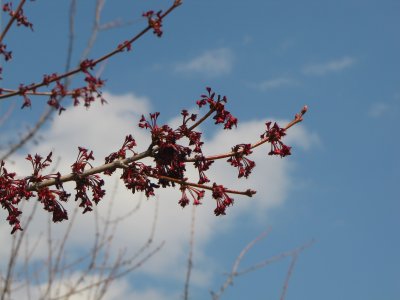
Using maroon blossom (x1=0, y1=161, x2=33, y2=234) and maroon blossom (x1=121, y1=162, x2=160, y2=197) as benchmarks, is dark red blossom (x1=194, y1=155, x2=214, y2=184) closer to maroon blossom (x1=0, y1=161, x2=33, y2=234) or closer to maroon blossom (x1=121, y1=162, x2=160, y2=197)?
maroon blossom (x1=121, y1=162, x2=160, y2=197)

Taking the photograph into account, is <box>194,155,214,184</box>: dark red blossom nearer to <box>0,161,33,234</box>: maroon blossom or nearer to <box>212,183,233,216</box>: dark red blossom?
<box>212,183,233,216</box>: dark red blossom

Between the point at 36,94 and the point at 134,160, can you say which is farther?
the point at 36,94

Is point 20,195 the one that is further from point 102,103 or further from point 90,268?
point 90,268

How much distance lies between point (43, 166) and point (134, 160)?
2.11 ft

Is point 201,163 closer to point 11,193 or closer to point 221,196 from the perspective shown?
point 221,196

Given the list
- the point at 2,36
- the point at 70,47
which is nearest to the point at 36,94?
the point at 2,36

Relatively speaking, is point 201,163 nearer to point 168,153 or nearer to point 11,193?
point 168,153

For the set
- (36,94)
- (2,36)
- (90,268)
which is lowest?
(36,94)

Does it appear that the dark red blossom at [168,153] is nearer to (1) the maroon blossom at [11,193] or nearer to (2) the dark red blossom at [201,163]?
(2) the dark red blossom at [201,163]

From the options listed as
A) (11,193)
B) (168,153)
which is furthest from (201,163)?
(11,193)

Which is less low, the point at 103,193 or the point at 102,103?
the point at 102,103

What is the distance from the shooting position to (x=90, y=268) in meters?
A: 9.18

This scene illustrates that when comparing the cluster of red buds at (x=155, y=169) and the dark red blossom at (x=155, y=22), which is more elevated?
the dark red blossom at (x=155, y=22)

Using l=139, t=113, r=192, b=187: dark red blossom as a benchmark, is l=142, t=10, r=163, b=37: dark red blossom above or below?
above
